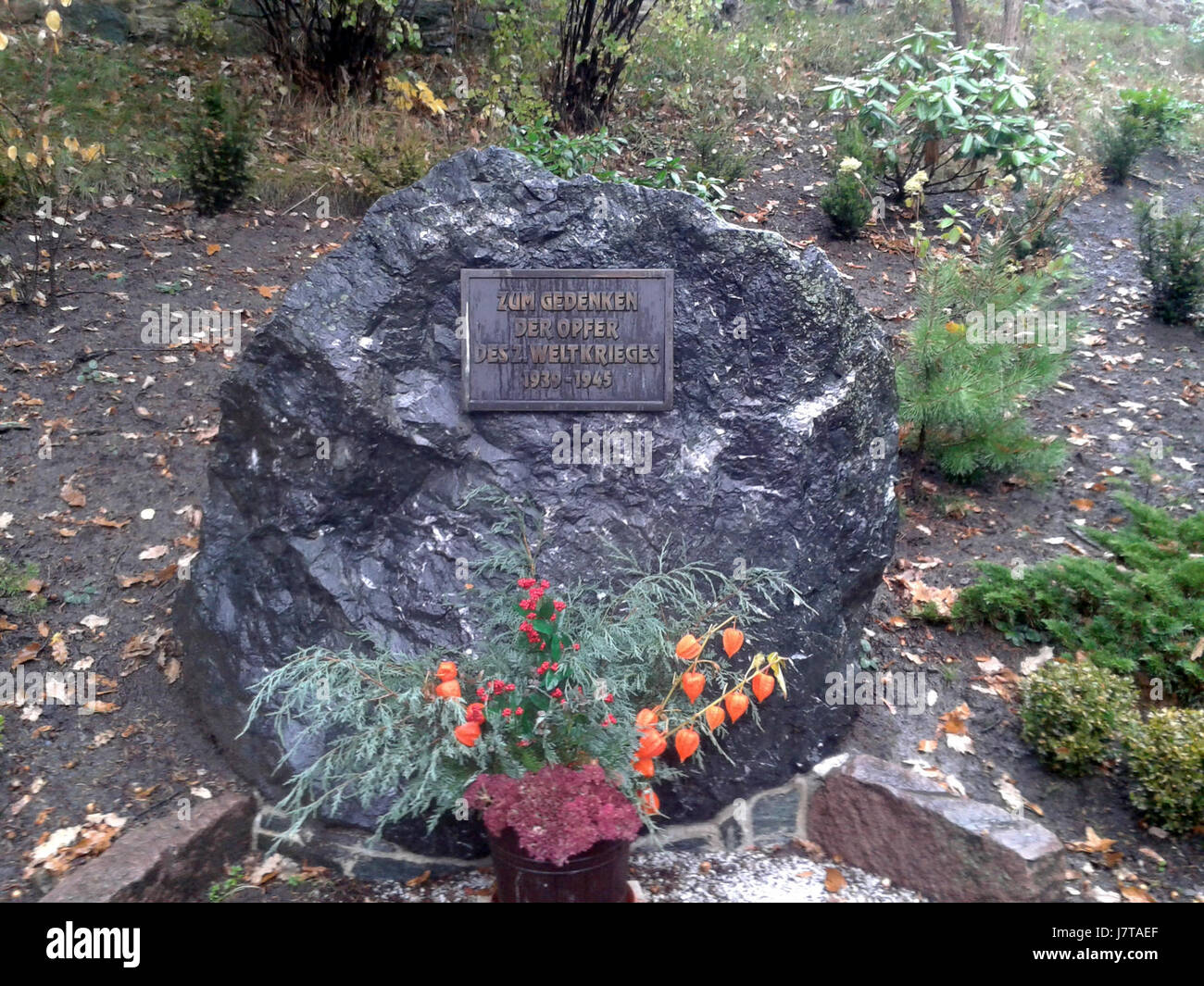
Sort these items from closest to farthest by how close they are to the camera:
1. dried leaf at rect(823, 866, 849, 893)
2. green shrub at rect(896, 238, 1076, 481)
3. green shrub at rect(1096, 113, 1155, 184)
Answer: dried leaf at rect(823, 866, 849, 893), green shrub at rect(896, 238, 1076, 481), green shrub at rect(1096, 113, 1155, 184)

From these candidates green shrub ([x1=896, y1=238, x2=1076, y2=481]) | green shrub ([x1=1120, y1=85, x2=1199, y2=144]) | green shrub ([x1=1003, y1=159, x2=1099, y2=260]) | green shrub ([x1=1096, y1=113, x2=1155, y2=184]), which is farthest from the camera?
green shrub ([x1=1120, y1=85, x2=1199, y2=144])

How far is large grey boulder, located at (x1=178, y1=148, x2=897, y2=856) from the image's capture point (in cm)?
380

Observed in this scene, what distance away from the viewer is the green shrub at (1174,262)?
7184 millimetres

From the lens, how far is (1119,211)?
369 inches

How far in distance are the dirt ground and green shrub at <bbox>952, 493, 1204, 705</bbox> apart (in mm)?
209

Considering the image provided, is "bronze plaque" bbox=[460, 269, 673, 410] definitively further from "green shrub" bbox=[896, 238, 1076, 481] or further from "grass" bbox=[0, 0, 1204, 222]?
"grass" bbox=[0, 0, 1204, 222]

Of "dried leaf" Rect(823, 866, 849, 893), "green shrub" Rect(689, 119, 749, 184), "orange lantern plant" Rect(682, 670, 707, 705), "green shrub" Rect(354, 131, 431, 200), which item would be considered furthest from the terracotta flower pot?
"green shrub" Rect(689, 119, 749, 184)

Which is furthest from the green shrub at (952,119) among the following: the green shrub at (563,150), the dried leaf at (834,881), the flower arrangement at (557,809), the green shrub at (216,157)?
the flower arrangement at (557,809)

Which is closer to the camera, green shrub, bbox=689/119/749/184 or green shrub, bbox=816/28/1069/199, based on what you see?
green shrub, bbox=816/28/1069/199

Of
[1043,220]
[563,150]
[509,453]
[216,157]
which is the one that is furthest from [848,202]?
[509,453]

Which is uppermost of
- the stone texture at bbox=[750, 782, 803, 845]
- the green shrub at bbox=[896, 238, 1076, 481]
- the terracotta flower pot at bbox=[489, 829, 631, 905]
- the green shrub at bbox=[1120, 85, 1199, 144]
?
the green shrub at bbox=[1120, 85, 1199, 144]

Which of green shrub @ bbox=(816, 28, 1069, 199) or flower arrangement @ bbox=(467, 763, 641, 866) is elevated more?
green shrub @ bbox=(816, 28, 1069, 199)

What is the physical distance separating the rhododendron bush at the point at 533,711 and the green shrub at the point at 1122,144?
330 inches
